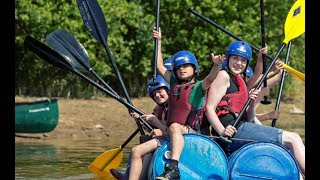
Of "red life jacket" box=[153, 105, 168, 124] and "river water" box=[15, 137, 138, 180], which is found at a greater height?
"red life jacket" box=[153, 105, 168, 124]

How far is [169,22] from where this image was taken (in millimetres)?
27562

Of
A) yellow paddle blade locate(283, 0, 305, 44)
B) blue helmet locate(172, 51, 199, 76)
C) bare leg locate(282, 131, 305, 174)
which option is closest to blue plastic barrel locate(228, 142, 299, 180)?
bare leg locate(282, 131, 305, 174)

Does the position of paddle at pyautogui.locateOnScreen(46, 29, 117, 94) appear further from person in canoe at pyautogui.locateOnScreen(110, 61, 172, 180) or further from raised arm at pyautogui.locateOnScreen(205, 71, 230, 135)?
raised arm at pyautogui.locateOnScreen(205, 71, 230, 135)

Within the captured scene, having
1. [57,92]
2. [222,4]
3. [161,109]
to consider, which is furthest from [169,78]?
[222,4]

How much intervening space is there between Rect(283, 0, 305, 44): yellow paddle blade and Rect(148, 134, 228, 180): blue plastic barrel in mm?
1981

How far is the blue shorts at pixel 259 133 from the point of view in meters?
8.66

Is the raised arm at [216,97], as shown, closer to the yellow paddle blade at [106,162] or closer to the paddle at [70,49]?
the paddle at [70,49]

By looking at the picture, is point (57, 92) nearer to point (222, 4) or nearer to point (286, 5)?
point (222, 4)

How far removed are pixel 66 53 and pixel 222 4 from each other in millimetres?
17335

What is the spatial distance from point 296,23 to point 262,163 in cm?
219

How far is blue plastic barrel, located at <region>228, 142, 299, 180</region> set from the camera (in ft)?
27.9

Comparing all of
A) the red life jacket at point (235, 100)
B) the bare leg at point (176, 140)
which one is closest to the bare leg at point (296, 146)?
the red life jacket at point (235, 100)

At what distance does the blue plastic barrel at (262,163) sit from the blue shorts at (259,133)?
140 mm

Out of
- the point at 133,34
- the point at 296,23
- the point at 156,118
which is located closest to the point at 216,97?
the point at 156,118
